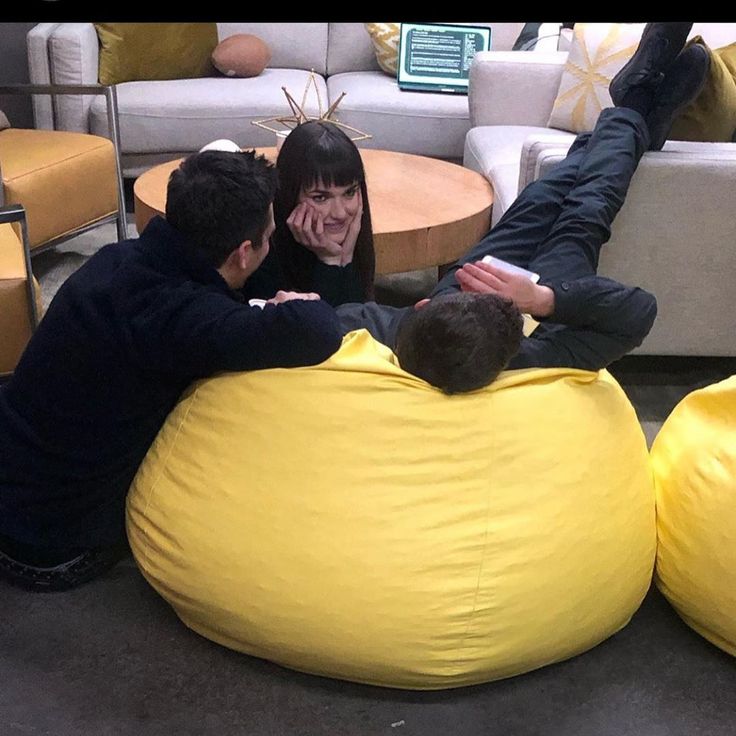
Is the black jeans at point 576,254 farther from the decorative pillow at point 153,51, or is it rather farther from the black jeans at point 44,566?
the decorative pillow at point 153,51

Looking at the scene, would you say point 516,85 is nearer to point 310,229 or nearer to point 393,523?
point 310,229

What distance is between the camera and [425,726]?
5.08 feet

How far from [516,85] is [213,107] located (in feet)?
4.01

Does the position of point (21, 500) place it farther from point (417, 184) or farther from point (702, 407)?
point (417, 184)

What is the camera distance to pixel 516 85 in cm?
360

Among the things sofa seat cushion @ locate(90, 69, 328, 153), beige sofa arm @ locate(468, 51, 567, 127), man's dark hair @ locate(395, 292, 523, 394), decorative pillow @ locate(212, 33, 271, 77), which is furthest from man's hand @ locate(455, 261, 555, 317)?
decorative pillow @ locate(212, 33, 271, 77)

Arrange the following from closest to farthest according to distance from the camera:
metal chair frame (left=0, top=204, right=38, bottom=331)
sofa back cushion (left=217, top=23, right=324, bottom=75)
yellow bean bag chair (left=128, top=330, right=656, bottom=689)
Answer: yellow bean bag chair (left=128, top=330, right=656, bottom=689)
metal chair frame (left=0, top=204, right=38, bottom=331)
sofa back cushion (left=217, top=23, right=324, bottom=75)

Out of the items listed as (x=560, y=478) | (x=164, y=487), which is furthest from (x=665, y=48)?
(x=164, y=487)

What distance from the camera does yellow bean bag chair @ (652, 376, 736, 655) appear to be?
163cm

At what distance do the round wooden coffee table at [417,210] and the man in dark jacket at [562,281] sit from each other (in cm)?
31

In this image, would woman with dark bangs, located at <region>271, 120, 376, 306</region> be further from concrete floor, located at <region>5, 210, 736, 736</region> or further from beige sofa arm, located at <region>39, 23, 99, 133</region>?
beige sofa arm, located at <region>39, 23, 99, 133</region>

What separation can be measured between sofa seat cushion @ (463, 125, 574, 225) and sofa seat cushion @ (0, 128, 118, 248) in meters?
1.28

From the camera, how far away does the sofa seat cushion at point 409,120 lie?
394 centimetres

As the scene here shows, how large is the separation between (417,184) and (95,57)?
176 centimetres
